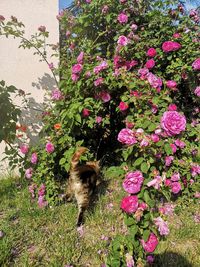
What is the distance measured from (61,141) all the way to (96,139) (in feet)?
2.91

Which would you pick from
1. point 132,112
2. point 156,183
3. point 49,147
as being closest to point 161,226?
point 156,183

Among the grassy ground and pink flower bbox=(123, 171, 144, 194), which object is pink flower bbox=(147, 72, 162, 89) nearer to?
pink flower bbox=(123, 171, 144, 194)

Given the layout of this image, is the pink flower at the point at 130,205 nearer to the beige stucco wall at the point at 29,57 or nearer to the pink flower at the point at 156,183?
the pink flower at the point at 156,183

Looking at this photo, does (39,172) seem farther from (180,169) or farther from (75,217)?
(180,169)

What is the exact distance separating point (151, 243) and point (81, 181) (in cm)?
117

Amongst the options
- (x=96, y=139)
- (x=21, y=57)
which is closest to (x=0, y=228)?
(x=96, y=139)

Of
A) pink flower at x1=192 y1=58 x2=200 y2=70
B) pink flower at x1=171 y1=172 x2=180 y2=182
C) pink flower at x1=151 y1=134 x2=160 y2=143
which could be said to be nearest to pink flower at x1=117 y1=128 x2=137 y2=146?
pink flower at x1=151 y1=134 x2=160 y2=143

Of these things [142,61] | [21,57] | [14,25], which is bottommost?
[142,61]

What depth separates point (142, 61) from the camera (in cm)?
361

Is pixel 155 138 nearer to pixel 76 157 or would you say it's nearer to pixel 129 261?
pixel 129 261

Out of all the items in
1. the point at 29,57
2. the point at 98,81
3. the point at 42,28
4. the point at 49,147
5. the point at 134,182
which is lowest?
the point at 134,182

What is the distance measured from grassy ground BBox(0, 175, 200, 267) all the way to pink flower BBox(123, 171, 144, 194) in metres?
0.73

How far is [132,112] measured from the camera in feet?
8.70

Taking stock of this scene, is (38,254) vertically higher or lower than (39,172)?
lower
